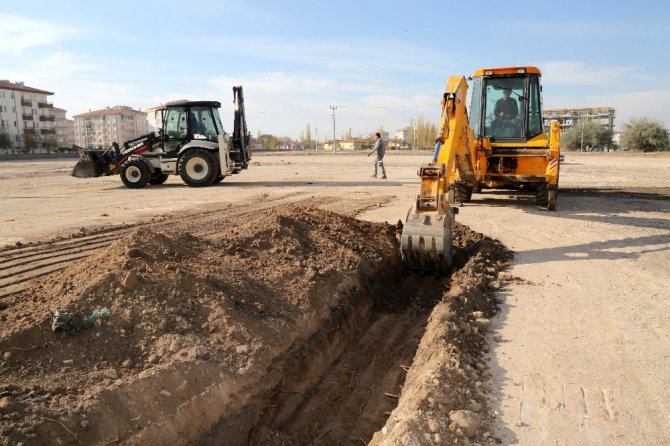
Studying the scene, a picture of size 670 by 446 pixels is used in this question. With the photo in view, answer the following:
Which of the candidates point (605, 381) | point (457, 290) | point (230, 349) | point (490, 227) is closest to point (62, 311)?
point (230, 349)

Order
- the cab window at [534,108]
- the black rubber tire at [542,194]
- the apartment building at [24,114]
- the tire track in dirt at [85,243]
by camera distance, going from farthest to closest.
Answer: the apartment building at [24,114] → the black rubber tire at [542,194] → the cab window at [534,108] → the tire track in dirt at [85,243]

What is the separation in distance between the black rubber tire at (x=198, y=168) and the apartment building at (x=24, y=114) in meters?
60.0

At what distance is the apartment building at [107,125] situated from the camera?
355 ft

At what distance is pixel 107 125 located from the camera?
360 ft

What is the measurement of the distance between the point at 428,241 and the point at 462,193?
250 inches

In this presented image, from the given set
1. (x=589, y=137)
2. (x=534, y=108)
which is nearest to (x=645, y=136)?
(x=589, y=137)

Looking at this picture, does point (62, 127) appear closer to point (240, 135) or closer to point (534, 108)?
point (240, 135)

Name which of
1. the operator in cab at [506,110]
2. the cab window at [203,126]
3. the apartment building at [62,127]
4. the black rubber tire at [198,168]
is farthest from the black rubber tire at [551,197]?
the apartment building at [62,127]

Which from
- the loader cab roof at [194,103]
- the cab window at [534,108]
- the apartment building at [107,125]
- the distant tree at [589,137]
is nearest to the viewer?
the cab window at [534,108]

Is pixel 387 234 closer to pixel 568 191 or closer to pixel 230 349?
pixel 230 349

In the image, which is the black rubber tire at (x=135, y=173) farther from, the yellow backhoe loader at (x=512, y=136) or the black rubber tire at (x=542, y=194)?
the black rubber tire at (x=542, y=194)

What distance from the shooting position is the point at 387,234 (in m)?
7.91

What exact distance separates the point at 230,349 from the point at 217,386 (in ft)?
1.24

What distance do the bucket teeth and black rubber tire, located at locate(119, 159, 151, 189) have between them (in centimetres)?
1226
